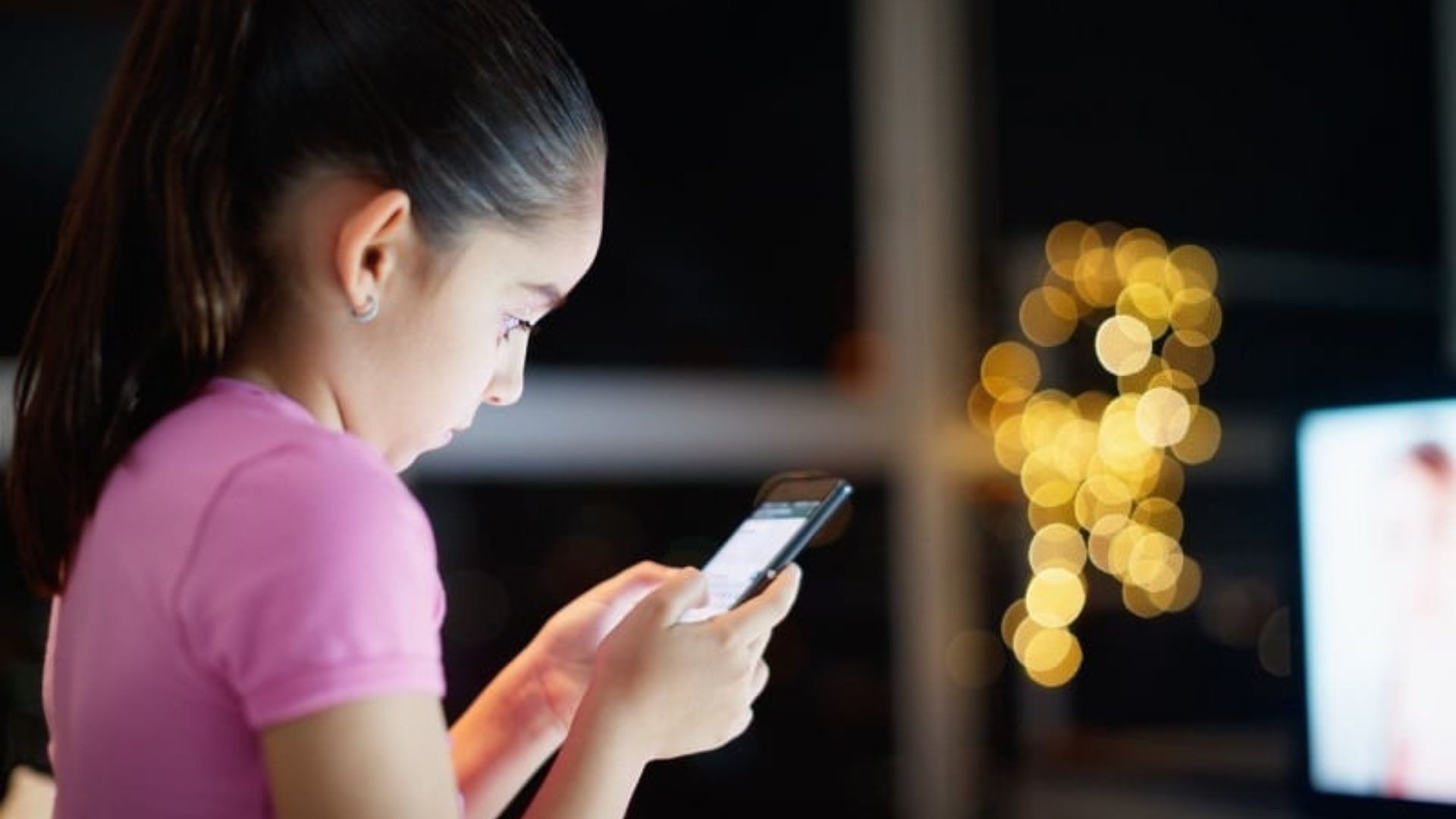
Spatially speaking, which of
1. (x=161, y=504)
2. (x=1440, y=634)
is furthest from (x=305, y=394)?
(x=1440, y=634)

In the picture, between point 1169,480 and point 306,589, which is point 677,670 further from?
point 1169,480

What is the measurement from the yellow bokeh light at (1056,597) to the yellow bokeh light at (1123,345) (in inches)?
14.6

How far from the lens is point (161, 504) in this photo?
2.49 feet

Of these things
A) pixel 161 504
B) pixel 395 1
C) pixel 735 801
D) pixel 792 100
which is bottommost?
pixel 735 801

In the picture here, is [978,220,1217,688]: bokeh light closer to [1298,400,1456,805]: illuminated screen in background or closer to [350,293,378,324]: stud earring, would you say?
[1298,400,1456,805]: illuminated screen in background

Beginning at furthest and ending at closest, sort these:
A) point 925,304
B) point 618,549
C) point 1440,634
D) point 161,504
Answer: point 925,304, point 618,549, point 1440,634, point 161,504

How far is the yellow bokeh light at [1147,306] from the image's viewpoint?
3.15 m

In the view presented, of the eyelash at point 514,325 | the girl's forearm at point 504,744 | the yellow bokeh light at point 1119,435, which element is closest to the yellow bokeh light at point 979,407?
the yellow bokeh light at point 1119,435

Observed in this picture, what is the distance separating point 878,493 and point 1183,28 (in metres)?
1.06

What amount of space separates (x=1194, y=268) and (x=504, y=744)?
2537mm

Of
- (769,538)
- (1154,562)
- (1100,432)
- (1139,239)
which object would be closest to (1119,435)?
(1100,432)

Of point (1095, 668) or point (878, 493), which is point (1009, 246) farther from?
point (1095, 668)

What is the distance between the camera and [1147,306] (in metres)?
3.17

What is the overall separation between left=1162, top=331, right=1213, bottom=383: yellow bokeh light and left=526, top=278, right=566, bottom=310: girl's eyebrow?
2441 millimetres
